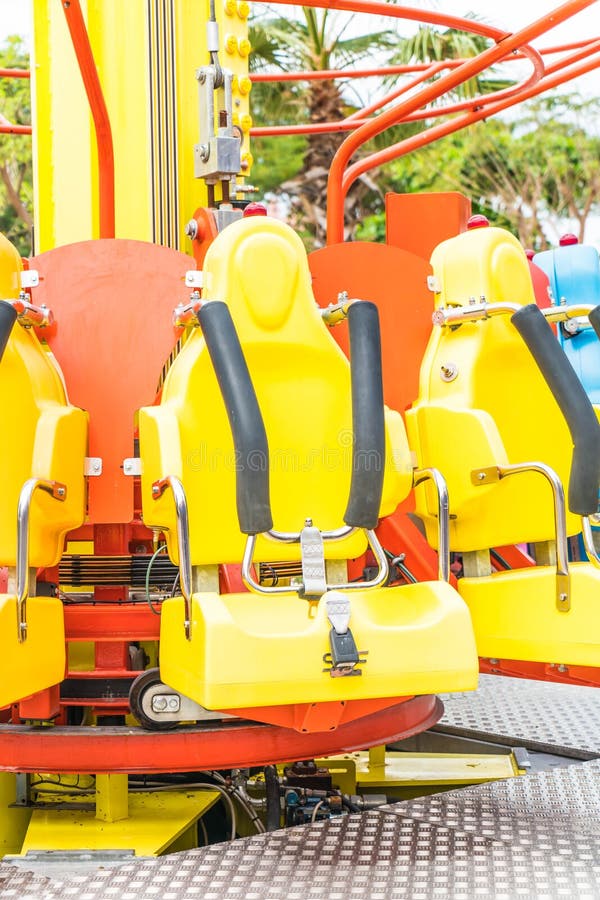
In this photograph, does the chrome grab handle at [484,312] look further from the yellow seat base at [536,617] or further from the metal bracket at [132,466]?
the metal bracket at [132,466]

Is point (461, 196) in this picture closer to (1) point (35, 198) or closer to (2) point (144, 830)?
(1) point (35, 198)

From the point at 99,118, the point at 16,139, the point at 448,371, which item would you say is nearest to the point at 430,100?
the point at 99,118

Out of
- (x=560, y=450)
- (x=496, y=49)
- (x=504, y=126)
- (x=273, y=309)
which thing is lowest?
(x=560, y=450)

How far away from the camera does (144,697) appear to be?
2.77 m

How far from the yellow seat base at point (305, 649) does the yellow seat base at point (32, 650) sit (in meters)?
0.29

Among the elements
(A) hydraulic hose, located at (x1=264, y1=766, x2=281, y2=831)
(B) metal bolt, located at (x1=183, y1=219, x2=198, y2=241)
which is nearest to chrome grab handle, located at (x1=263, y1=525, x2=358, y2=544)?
(A) hydraulic hose, located at (x1=264, y1=766, x2=281, y2=831)

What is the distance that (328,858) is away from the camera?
247 centimetres

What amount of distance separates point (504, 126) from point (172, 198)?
64.4 ft

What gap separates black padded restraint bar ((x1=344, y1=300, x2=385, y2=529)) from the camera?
238 centimetres

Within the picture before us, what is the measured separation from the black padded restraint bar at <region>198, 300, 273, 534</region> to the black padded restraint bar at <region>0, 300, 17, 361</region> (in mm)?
475

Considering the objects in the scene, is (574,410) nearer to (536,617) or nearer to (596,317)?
(596,317)


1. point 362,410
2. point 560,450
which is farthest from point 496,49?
point 362,410

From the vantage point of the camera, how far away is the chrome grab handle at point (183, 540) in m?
2.44

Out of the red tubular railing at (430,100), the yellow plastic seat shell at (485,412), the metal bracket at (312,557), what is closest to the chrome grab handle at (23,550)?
the metal bracket at (312,557)
